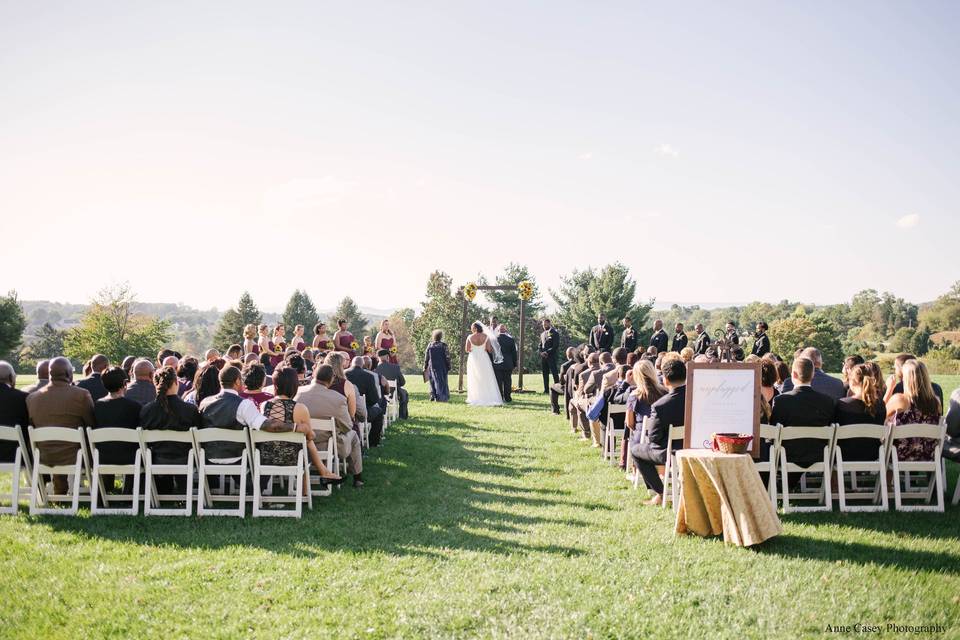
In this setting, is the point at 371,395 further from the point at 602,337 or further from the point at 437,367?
the point at 602,337

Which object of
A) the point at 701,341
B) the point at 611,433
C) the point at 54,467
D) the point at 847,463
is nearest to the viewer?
the point at 847,463

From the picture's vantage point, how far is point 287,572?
5.36 metres

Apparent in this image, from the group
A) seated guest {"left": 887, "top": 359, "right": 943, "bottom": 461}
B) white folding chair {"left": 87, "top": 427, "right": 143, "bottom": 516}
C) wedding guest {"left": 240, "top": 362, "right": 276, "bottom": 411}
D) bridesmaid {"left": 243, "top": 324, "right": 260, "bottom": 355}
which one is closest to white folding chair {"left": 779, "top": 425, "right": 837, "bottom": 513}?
seated guest {"left": 887, "top": 359, "right": 943, "bottom": 461}

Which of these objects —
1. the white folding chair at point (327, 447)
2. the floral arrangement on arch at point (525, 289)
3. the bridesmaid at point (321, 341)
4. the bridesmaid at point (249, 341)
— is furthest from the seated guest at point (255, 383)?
the floral arrangement on arch at point (525, 289)

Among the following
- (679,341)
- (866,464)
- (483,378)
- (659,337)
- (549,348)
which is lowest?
(866,464)

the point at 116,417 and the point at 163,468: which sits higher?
the point at 116,417

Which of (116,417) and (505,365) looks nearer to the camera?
(116,417)

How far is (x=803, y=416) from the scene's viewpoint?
7.16m

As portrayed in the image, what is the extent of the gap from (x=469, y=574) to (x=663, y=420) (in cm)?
299

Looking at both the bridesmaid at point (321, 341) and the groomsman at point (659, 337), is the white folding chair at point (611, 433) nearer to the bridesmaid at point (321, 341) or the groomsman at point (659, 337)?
the bridesmaid at point (321, 341)

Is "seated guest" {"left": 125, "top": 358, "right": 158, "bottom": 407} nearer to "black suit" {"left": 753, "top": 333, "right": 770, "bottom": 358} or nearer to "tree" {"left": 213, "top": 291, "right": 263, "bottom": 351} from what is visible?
"black suit" {"left": 753, "top": 333, "right": 770, "bottom": 358}

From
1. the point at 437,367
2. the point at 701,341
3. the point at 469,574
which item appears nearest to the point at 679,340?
the point at 701,341

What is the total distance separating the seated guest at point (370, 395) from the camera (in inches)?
434

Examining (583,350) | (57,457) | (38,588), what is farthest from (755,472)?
(583,350)
